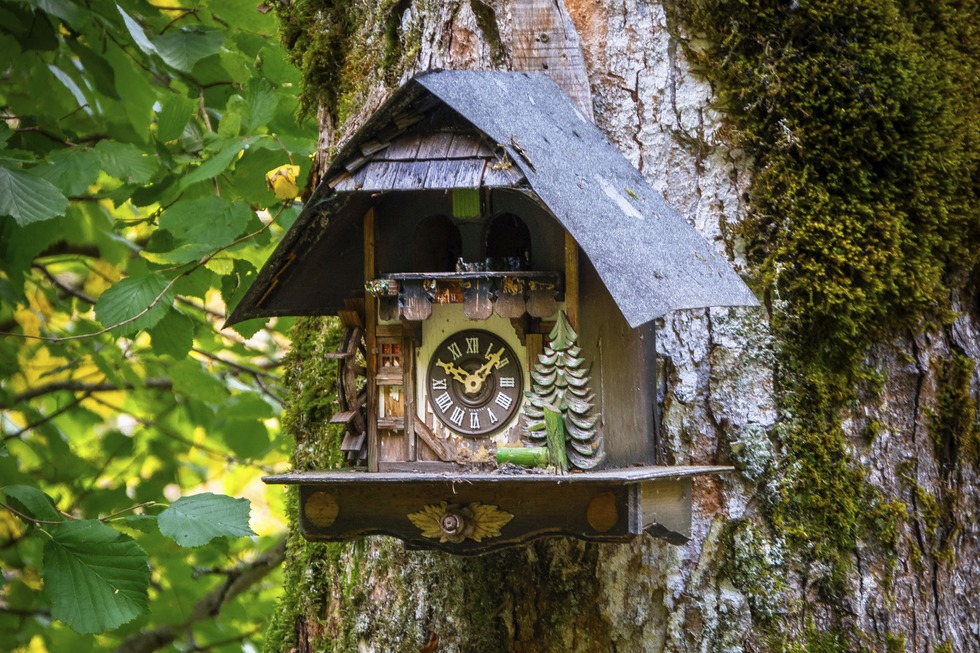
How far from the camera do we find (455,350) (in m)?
2.44

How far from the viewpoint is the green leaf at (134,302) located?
120 inches

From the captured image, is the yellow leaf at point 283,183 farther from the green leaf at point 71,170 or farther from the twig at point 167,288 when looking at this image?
the green leaf at point 71,170

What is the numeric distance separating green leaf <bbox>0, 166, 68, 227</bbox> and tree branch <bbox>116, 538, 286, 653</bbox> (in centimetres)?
232

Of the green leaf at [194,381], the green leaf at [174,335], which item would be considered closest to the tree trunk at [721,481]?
the green leaf at [174,335]

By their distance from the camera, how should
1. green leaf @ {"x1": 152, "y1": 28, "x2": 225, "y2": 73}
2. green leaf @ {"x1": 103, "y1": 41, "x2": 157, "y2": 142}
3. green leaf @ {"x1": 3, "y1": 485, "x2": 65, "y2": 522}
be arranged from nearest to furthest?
green leaf @ {"x1": 3, "y1": 485, "x2": 65, "y2": 522}, green leaf @ {"x1": 152, "y1": 28, "x2": 225, "y2": 73}, green leaf @ {"x1": 103, "y1": 41, "x2": 157, "y2": 142}

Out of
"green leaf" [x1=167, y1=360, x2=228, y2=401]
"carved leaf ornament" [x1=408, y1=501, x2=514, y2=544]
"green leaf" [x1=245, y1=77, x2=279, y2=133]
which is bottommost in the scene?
"carved leaf ornament" [x1=408, y1=501, x2=514, y2=544]

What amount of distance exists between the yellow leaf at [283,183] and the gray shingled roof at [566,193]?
810 millimetres

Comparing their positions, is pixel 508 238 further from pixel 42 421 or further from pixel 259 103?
pixel 42 421

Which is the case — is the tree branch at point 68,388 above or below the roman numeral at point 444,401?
above

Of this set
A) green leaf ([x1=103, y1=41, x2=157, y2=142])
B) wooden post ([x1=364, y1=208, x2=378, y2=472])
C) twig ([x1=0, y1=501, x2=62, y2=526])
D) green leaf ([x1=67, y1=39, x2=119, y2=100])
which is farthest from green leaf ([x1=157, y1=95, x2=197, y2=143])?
twig ([x1=0, y1=501, x2=62, y2=526])

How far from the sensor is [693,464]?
2738mm

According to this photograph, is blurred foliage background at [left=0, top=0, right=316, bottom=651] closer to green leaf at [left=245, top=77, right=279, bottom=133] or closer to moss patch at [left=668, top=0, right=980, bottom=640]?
green leaf at [left=245, top=77, right=279, bottom=133]

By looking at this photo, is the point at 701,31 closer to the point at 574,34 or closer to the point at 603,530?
the point at 574,34

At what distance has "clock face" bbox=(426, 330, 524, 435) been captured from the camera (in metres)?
2.38
